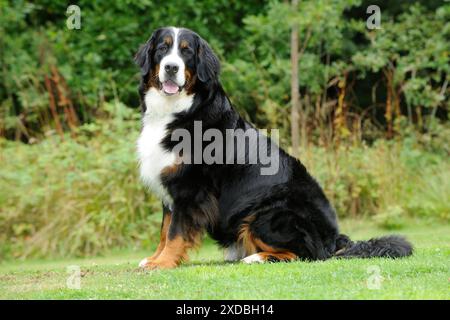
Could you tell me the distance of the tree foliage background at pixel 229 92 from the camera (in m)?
9.88

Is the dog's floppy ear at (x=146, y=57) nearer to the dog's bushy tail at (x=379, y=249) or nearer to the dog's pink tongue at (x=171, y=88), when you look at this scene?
the dog's pink tongue at (x=171, y=88)

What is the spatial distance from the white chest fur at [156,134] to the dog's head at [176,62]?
0.29ft

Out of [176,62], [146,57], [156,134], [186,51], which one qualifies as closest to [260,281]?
[156,134]

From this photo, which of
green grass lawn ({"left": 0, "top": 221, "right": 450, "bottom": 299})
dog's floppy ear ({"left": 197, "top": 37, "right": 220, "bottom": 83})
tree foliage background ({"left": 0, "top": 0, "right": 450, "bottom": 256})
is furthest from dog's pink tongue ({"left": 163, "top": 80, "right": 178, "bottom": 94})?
tree foliage background ({"left": 0, "top": 0, "right": 450, "bottom": 256})

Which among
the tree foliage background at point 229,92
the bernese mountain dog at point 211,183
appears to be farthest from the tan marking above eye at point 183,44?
the tree foliage background at point 229,92

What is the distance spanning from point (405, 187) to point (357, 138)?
3.74 feet

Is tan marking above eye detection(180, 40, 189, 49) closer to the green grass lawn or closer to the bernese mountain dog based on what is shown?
the bernese mountain dog

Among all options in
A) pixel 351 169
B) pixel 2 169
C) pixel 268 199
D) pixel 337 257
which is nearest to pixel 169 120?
pixel 268 199

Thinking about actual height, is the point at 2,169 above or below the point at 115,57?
below

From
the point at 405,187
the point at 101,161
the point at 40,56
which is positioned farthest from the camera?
the point at 40,56

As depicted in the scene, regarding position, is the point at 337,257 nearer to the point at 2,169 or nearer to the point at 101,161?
the point at 101,161

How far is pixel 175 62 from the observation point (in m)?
6.23

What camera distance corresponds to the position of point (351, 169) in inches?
438

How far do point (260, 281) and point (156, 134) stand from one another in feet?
5.78
